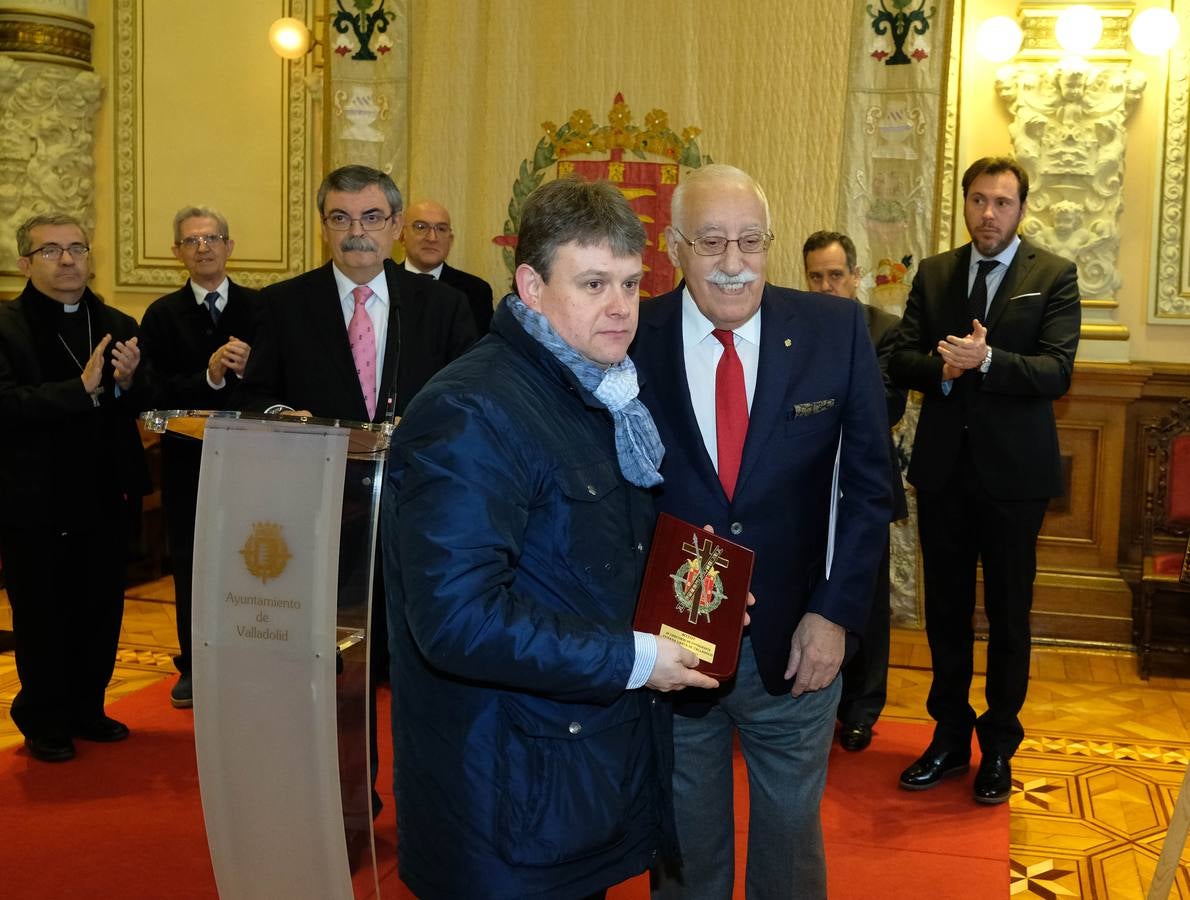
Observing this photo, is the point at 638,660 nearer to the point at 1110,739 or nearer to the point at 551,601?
the point at 551,601

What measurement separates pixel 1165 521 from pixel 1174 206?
149 cm

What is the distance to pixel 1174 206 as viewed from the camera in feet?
19.5

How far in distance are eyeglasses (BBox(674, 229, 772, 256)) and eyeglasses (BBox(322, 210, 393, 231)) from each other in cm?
144

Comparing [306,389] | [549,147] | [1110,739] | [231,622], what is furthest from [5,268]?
[1110,739]

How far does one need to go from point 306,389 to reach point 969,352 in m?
1.97

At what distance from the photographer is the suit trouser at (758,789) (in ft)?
8.14

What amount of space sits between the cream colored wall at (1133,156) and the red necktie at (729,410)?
13.5ft

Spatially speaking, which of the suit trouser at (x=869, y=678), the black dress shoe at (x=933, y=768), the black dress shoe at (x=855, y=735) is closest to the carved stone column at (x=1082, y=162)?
the suit trouser at (x=869, y=678)

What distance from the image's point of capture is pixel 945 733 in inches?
165

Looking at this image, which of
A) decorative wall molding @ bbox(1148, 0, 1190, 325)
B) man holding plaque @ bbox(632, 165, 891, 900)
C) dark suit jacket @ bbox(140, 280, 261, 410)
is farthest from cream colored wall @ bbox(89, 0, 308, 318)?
man holding plaque @ bbox(632, 165, 891, 900)

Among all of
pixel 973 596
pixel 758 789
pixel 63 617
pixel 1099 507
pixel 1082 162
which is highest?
pixel 1082 162

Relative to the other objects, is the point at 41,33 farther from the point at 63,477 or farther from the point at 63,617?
the point at 63,617

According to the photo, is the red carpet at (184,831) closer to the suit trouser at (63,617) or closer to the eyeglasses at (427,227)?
the suit trouser at (63,617)

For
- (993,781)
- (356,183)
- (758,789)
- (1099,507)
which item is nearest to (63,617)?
(356,183)
